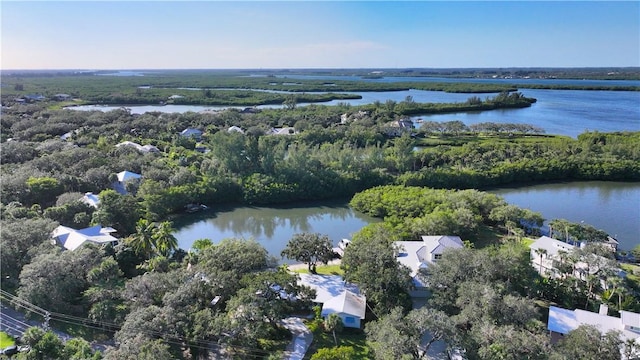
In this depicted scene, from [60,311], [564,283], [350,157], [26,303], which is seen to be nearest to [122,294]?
[60,311]

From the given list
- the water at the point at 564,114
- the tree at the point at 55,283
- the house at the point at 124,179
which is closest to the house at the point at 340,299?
the tree at the point at 55,283

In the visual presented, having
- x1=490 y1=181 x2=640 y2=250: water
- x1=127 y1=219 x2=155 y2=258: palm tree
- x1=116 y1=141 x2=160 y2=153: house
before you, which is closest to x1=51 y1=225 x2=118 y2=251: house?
x1=127 y1=219 x2=155 y2=258: palm tree

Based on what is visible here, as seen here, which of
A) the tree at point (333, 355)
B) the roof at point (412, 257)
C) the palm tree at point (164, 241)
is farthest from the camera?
the palm tree at point (164, 241)

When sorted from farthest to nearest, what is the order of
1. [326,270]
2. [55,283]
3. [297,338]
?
[326,270] < [55,283] < [297,338]

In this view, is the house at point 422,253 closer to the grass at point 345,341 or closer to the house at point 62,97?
the grass at point 345,341

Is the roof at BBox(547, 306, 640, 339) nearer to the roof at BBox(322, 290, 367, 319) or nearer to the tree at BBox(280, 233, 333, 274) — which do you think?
the roof at BBox(322, 290, 367, 319)

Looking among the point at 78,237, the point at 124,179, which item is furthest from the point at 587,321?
the point at 124,179

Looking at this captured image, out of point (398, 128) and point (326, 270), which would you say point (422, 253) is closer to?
point (326, 270)
